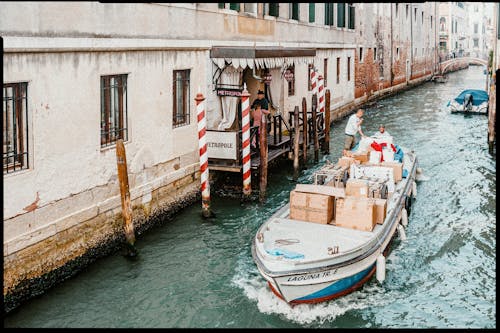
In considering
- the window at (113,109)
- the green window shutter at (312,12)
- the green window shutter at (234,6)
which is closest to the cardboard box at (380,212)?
the window at (113,109)

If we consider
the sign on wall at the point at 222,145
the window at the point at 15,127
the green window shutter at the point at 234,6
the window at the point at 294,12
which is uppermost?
the window at the point at 294,12

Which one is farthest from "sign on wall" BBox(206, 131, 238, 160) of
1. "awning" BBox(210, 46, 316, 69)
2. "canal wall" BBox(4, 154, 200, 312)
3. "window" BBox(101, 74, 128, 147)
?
"window" BBox(101, 74, 128, 147)

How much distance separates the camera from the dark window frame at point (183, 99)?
920cm

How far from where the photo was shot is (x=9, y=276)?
547 centimetres

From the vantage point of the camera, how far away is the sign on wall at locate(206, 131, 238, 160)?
9336mm

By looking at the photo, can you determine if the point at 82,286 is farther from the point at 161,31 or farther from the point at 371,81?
the point at 371,81

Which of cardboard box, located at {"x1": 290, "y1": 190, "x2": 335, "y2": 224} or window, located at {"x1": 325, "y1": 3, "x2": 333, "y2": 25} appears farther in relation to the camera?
window, located at {"x1": 325, "y1": 3, "x2": 333, "y2": 25}

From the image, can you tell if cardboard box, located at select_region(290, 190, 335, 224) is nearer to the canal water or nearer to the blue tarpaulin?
the canal water

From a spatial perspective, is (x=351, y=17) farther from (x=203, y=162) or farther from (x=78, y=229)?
(x=78, y=229)

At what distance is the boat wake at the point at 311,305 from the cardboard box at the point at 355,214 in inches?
25.5

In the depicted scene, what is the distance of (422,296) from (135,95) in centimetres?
443

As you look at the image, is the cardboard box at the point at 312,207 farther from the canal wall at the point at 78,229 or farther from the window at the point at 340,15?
the window at the point at 340,15

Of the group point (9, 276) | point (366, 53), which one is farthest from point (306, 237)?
point (366, 53)

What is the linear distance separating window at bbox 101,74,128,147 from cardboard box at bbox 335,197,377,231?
119 inches
